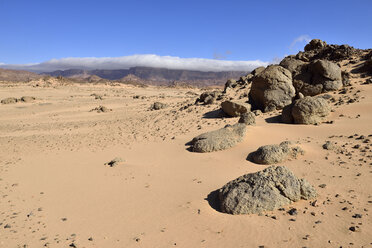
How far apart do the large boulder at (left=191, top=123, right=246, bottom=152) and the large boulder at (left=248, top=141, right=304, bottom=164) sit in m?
1.27

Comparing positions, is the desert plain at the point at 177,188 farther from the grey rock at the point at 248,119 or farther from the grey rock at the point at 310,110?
the grey rock at the point at 310,110

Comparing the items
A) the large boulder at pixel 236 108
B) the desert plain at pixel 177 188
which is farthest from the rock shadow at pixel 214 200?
the large boulder at pixel 236 108

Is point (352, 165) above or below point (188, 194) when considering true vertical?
above

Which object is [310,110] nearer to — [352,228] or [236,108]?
[236,108]

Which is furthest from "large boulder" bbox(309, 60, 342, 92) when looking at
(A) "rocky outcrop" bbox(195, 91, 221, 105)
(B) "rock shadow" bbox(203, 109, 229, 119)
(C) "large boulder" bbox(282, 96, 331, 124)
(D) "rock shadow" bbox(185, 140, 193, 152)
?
(D) "rock shadow" bbox(185, 140, 193, 152)

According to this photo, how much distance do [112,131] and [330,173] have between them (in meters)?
9.98

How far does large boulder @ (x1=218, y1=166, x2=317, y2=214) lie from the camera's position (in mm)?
4535

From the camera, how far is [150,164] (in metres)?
7.86

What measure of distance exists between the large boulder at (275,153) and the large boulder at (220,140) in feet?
4.18

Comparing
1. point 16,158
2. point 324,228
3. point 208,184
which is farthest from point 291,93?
point 16,158

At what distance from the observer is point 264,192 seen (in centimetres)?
460

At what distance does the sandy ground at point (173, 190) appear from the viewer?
13.5ft

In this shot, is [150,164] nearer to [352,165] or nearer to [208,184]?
[208,184]

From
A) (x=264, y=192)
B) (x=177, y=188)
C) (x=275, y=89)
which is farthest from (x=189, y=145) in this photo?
(x=275, y=89)
